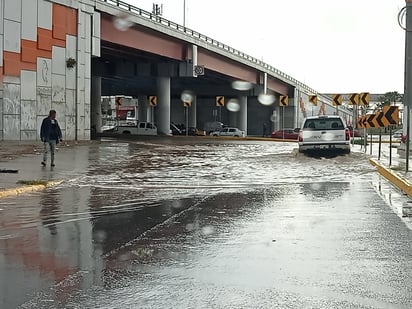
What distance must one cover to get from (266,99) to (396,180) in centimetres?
5998

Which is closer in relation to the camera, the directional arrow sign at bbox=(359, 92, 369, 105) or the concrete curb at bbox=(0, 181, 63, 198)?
the concrete curb at bbox=(0, 181, 63, 198)

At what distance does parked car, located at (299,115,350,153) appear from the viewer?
76.3ft

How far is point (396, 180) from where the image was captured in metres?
14.6

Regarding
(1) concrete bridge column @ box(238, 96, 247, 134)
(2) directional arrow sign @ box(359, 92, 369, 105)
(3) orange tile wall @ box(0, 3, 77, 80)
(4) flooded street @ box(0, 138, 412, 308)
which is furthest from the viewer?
(1) concrete bridge column @ box(238, 96, 247, 134)

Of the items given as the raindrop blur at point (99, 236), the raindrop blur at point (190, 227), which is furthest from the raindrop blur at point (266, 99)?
the raindrop blur at point (99, 236)

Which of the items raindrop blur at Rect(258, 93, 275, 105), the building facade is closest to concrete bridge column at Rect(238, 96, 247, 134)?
raindrop blur at Rect(258, 93, 275, 105)

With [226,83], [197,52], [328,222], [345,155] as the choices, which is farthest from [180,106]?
[328,222]

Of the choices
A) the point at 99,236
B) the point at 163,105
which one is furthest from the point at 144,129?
the point at 99,236

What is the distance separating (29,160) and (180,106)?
67.7 m

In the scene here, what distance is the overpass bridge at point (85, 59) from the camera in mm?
27734

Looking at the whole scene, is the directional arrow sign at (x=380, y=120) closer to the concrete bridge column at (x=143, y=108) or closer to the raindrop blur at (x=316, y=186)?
the raindrop blur at (x=316, y=186)

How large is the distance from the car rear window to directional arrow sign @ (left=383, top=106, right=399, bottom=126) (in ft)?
12.5

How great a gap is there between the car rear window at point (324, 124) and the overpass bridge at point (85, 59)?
13755 millimetres

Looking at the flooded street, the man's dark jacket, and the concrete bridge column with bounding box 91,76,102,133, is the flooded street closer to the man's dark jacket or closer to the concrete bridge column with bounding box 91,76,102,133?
the man's dark jacket
